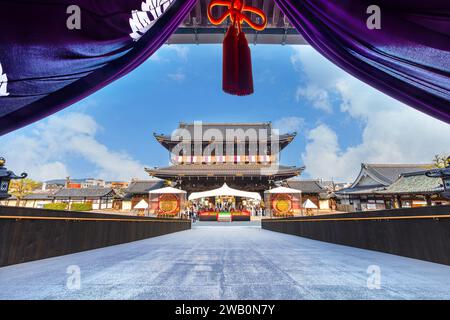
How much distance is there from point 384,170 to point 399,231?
20613mm

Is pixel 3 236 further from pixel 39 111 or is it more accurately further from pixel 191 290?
pixel 191 290

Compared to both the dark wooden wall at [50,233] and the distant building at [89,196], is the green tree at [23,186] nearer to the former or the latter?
the distant building at [89,196]

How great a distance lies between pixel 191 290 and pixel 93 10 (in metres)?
2.83

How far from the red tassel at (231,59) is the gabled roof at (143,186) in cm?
1812

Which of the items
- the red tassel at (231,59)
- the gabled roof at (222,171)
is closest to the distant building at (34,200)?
the gabled roof at (222,171)

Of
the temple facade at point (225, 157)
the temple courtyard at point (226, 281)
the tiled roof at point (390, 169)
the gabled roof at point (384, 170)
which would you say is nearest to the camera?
the temple courtyard at point (226, 281)

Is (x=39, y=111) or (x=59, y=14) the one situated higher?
(x=59, y=14)

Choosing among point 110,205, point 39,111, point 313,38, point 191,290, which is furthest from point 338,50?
point 110,205

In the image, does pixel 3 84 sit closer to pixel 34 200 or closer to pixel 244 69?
pixel 244 69

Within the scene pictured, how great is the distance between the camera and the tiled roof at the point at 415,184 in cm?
1116

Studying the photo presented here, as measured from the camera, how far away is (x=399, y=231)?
281 cm

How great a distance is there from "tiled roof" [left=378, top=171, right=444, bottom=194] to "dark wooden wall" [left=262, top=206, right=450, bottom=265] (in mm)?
10367
